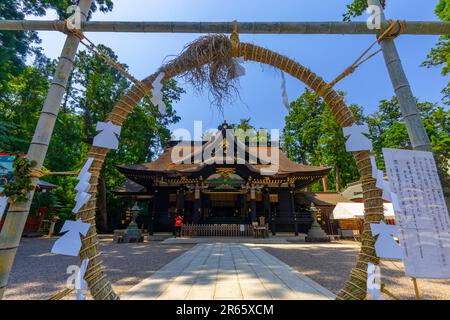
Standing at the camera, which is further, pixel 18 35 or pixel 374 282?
pixel 18 35

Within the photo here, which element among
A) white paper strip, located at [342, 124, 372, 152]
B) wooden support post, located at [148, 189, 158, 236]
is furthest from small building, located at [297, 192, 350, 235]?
white paper strip, located at [342, 124, 372, 152]

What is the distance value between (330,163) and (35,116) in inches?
921

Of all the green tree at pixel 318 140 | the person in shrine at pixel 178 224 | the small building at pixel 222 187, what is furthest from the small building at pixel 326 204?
the person in shrine at pixel 178 224

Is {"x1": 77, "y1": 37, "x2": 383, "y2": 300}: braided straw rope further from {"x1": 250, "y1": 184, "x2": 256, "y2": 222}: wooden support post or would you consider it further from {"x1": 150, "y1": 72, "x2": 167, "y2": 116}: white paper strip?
{"x1": 250, "y1": 184, "x2": 256, "y2": 222}: wooden support post

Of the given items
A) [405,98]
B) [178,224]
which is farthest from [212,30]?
[178,224]

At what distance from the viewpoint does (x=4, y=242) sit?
1613 millimetres

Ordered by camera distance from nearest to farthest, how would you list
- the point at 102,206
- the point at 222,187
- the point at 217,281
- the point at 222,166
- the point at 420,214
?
1. the point at 420,214
2. the point at 217,281
3. the point at 222,166
4. the point at 222,187
5. the point at 102,206

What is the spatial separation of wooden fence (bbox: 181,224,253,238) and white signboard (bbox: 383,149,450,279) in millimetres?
10269

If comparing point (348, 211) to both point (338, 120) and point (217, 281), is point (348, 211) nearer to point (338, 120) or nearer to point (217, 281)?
point (217, 281)

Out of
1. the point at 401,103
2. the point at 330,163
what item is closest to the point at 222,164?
the point at 401,103

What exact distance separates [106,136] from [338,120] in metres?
1.90

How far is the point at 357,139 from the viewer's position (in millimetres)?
1654

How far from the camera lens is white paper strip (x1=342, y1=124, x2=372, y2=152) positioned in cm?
164
